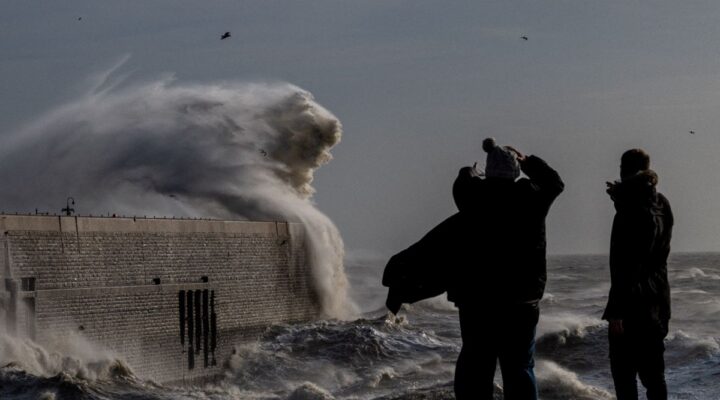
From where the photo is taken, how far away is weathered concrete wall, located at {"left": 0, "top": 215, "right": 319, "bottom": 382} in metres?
28.1

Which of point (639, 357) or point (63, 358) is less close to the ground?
point (639, 357)

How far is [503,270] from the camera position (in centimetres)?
702

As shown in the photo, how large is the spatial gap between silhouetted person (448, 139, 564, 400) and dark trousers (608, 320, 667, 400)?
1178mm

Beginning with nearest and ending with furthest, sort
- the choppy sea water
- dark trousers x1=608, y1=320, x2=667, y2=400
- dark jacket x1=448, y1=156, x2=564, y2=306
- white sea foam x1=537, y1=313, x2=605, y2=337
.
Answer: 1. dark jacket x1=448, y1=156, x2=564, y2=306
2. dark trousers x1=608, y1=320, x2=667, y2=400
3. the choppy sea water
4. white sea foam x1=537, y1=313, x2=605, y2=337

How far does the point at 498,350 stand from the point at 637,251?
50.3 inches

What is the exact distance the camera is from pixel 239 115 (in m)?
48.1

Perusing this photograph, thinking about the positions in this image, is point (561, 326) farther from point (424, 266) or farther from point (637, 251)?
point (424, 266)

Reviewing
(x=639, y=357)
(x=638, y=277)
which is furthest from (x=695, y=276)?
(x=638, y=277)

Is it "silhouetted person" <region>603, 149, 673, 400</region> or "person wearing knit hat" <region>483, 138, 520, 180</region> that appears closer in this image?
"person wearing knit hat" <region>483, 138, 520, 180</region>

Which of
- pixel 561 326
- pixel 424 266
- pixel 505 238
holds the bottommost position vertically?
pixel 561 326

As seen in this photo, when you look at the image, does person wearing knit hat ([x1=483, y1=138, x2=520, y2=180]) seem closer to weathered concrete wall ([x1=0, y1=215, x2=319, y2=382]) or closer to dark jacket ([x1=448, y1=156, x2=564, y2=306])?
dark jacket ([x1=448, y1=156, x2=564, y2=306])

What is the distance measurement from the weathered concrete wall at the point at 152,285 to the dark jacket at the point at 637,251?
20959mm

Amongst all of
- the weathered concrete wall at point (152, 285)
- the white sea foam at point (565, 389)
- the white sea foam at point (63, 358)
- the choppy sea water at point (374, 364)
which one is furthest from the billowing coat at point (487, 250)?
the weathered concrete wall at point (152, 285)

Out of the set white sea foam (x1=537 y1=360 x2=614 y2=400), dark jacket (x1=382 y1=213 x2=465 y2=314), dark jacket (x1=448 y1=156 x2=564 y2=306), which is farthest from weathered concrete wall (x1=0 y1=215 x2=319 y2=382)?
dark jacket (x1=448 y1=156 x2=564 y2=306)
